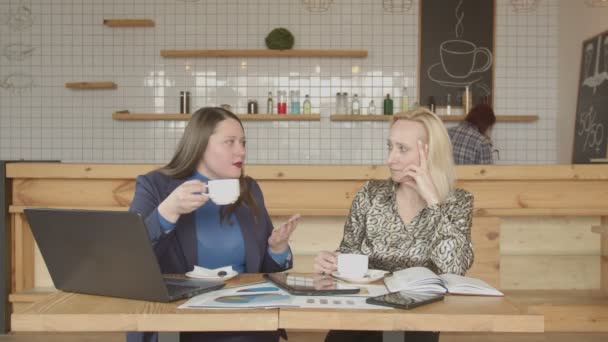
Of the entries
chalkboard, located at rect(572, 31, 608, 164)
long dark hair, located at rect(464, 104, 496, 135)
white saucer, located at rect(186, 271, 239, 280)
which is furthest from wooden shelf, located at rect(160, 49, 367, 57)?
white saucer, located at rect(186, 271, 239, 280)

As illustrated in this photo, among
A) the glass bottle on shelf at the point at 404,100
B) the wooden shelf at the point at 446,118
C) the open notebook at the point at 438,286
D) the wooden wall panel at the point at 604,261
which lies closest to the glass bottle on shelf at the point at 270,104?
the wooden shelf at the point at 446,118

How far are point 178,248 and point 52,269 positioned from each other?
17.1 inches

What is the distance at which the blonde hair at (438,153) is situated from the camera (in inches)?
75.5

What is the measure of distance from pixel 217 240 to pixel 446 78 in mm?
3793

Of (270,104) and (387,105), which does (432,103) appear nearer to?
(387,105)

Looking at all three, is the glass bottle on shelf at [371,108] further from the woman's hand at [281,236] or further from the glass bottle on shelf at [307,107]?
the woman's hand at [281,236]

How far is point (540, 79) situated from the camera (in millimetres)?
5273

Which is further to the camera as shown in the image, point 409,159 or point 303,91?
point 303,91

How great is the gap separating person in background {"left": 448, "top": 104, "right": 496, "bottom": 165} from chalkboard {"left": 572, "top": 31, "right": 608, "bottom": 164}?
0.62 meters

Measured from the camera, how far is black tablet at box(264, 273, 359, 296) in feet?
4.47

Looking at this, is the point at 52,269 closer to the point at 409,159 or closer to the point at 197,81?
the point at 409,159

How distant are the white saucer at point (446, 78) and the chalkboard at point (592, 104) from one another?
0.86m

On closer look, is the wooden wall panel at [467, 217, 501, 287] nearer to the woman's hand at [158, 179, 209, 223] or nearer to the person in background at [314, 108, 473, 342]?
the person in background at [314, 108, 473, 342]

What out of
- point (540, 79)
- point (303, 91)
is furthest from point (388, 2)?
point (540, 79)
